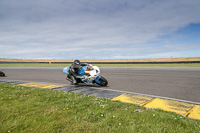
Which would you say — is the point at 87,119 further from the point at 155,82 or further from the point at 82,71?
the point at 155,82

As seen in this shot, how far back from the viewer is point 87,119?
12.4 ft

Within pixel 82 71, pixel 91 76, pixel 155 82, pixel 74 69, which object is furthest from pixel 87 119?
pixel 155 82

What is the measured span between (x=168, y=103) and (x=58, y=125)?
4.18m

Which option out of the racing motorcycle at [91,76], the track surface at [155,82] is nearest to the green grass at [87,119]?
the track surface at [155,82]

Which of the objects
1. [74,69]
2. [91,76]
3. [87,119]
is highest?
[74,69]

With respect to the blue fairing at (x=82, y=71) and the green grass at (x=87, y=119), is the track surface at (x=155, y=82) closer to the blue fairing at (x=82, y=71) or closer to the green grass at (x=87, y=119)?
the blue fairing at (x=82, y=71)

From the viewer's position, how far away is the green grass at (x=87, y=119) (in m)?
3.30

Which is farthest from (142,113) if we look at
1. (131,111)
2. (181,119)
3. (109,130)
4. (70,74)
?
(70,74)

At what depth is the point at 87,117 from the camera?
390 cm

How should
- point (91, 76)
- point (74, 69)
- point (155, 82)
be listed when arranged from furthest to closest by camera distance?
1. point (155, 82)
2. point (74, 69)
3. point (91, 76)

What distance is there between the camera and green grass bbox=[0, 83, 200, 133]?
10.8ft

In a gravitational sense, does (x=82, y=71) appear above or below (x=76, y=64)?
below

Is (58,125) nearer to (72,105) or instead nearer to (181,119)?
(72,105)

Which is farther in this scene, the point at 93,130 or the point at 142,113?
the point at 142,113
